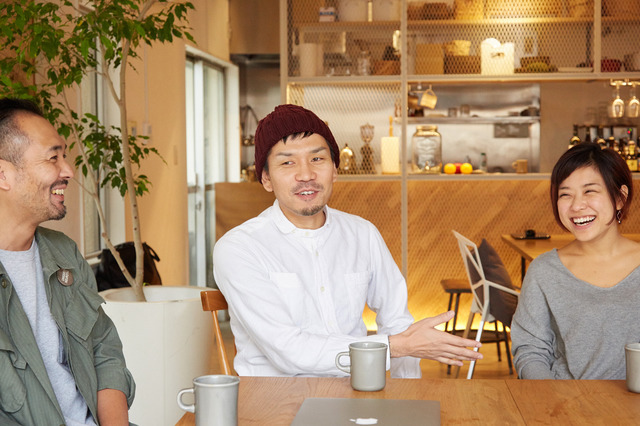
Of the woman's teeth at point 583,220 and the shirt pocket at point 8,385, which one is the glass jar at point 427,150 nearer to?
the woman's teeth at point 583,220

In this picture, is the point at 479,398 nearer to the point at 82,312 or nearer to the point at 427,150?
the point at 82,312

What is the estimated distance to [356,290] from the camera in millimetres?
2188

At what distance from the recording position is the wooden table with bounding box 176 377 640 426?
1475 millimetres

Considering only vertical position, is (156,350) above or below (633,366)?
below

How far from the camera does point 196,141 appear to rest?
699 cm

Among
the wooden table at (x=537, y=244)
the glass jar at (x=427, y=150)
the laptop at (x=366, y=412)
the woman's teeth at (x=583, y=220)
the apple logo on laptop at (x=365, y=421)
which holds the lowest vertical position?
the wooden table at (x=537, y=244)

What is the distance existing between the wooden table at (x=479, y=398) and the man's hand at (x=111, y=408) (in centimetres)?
34

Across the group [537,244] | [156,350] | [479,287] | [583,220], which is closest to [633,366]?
[583,220]

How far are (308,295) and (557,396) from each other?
0.71 m

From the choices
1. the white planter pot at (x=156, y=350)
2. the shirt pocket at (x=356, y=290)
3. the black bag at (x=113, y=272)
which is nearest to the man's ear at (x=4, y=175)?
the shirt pocket at (x=356, y=290)

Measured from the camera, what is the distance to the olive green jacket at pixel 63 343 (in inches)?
64.0

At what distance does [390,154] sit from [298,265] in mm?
3419

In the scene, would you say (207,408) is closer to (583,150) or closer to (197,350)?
(583,150)

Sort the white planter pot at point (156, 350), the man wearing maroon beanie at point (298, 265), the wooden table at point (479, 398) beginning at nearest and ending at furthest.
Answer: the wooden table at point (479, 398) → the man wearing maroon beanie at point (298, 265) → the white planter pot at point (156, 350)
